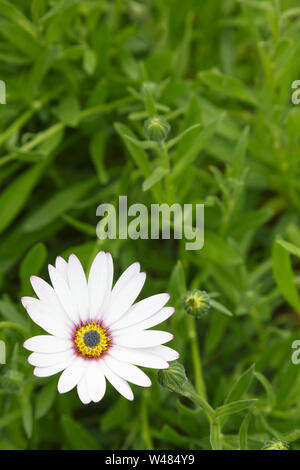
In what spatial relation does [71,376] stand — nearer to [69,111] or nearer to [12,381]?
[12,381]

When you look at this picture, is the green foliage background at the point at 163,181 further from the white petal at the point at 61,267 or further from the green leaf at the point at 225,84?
the white petal at the point at 61,267

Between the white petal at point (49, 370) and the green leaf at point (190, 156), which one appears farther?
the green leaf at point (190, 156)

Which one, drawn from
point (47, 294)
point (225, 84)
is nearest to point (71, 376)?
point (47, 294)

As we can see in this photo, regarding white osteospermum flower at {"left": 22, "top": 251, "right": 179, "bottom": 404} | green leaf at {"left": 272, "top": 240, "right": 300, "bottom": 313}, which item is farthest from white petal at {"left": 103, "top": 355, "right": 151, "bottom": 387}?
green leaf at {"left": 272, "top": 240, "right": 300, "bottom": 313}

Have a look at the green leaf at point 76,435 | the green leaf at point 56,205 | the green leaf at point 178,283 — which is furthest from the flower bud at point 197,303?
the green leaf at point 56,205

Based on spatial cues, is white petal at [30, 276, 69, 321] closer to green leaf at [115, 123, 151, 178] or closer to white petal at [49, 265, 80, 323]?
white petal at [49, 265, 80, 323]

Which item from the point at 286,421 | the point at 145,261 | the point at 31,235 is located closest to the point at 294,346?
the point at 286,421
